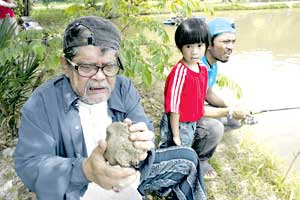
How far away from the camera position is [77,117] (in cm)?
163

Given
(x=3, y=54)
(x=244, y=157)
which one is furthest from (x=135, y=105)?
(x=244, y=157)

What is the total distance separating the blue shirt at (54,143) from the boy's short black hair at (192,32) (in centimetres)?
90

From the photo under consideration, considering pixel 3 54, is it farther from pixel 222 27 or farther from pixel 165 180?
pixel 222 27

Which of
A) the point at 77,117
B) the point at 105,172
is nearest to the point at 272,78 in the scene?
the point at 77,117

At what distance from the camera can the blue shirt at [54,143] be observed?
1395 millimetres

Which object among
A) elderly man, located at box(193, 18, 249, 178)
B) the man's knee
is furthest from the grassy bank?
the man's knee

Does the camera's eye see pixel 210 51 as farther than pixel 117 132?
Yes

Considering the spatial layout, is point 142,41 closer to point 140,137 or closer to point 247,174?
point 247,174

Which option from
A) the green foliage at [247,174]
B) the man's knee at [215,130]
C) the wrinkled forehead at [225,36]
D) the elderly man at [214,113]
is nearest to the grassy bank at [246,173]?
the green foliage at [247,174]

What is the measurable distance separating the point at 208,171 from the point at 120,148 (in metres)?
1.79

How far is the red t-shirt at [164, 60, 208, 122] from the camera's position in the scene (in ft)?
8.12

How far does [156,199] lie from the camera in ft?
7.92

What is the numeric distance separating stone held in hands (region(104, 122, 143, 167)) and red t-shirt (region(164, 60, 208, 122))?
1.27 metres

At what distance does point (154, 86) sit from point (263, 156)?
1791 mm
